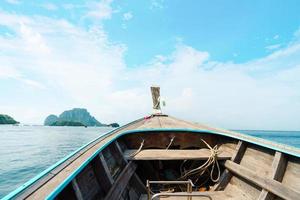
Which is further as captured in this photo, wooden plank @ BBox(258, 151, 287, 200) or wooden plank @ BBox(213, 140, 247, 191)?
wooden plank @ BBox(213, 140, 247, 191)

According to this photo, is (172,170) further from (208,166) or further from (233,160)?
(233,160)

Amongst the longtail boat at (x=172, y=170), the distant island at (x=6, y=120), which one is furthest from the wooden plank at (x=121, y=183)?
the distant island at (x=6, y=120)

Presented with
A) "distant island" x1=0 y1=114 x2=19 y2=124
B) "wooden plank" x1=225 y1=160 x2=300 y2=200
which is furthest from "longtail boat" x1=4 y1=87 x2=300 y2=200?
"distant island" x1=0 y1=114 x2=19 y2=124

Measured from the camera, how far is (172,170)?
580cm

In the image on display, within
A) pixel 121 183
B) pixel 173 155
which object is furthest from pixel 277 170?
pixel 121 183

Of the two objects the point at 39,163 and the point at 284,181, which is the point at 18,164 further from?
the point at 284,181

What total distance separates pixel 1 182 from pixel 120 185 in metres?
9.13

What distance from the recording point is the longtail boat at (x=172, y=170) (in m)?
2.60

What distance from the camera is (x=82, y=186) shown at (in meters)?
2.89

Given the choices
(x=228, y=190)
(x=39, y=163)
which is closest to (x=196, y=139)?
(x=228, y=190)

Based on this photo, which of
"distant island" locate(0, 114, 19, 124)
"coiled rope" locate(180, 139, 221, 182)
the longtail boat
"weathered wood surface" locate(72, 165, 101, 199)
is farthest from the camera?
"distant island" locate(0, 114, 19, 124)

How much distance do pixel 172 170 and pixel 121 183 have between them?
240 centimetres

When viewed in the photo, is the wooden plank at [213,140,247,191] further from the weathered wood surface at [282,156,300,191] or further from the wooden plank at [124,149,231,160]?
the weathered wood surface at [282,156,300,191]

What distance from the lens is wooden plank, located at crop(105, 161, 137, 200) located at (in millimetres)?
3275
